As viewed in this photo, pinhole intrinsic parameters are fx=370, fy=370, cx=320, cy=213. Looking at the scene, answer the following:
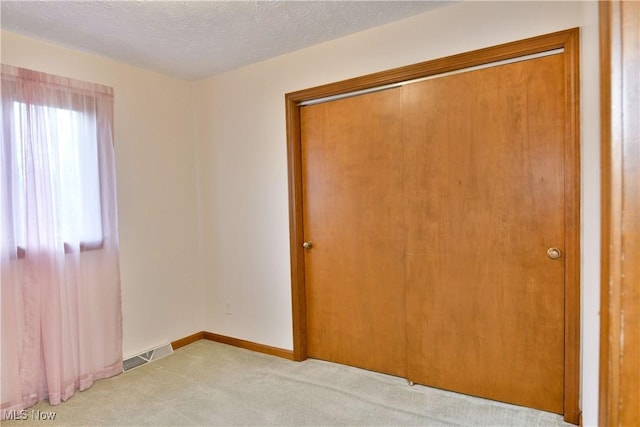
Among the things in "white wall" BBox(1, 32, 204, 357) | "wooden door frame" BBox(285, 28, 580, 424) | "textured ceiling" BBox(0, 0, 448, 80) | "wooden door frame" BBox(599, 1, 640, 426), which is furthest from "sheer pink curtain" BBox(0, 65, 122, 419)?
"wooden door frame" BBox(599, 1, 640, 426)

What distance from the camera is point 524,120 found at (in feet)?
6.82

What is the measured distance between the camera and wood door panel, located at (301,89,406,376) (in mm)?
Result: 2539

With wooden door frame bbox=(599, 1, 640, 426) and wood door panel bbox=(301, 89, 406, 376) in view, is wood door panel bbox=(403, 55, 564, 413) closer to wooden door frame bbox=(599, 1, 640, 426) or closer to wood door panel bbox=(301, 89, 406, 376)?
wood door panel bbox=(301, 89, 406, 376)

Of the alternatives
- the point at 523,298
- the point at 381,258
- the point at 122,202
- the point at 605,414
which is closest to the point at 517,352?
the point at 523,298

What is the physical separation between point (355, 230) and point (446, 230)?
65 centimetres

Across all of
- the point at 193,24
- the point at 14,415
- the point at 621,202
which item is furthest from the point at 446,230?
the point at 14,415

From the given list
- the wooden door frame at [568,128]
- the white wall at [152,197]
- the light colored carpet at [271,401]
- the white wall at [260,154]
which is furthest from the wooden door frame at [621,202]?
the white wall at [152,197]

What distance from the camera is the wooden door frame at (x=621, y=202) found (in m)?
0.51

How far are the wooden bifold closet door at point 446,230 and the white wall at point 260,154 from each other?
21 cm

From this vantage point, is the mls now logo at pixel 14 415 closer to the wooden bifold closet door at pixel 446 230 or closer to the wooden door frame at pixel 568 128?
the wooden bifold closet door at pixel 446 230

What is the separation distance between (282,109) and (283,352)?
6.40 ft

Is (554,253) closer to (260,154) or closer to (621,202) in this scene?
(621,202)

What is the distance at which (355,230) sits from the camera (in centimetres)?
270

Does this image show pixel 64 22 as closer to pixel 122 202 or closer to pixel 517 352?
pixel 122 202
